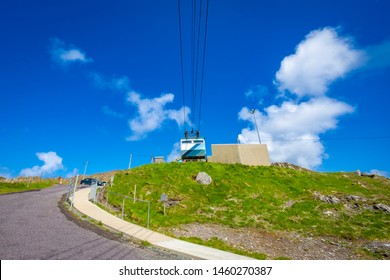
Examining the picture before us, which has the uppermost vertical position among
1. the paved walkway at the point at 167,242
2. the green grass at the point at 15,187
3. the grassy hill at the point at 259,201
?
the green grass at the point at 15,187

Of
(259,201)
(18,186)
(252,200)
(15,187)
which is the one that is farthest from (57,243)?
(18,186)

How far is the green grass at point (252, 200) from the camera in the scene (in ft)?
44.4

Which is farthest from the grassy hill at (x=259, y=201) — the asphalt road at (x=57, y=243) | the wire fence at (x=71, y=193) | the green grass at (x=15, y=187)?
the green grass at (x=15, y=187)

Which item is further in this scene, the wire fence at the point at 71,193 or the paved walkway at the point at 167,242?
the wire fence at the point at 71,193

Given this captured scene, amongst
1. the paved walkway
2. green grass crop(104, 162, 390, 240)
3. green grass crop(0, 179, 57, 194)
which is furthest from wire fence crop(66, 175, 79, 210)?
green grass crop(0, 179, 57, 194)

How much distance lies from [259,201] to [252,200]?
2.02 ft

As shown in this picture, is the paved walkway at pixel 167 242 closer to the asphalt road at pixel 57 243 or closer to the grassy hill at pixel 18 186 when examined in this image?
the asphalt road at pixel 57 243

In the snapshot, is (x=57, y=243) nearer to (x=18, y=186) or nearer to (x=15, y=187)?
(x=15, y=187)

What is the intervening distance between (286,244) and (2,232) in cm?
1373

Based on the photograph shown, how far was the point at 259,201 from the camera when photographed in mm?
18172

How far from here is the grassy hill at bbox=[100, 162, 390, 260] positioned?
44.3ft

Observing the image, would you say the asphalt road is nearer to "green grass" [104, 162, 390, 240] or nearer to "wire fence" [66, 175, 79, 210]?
"green grass" [104, 162, 390, 240]
